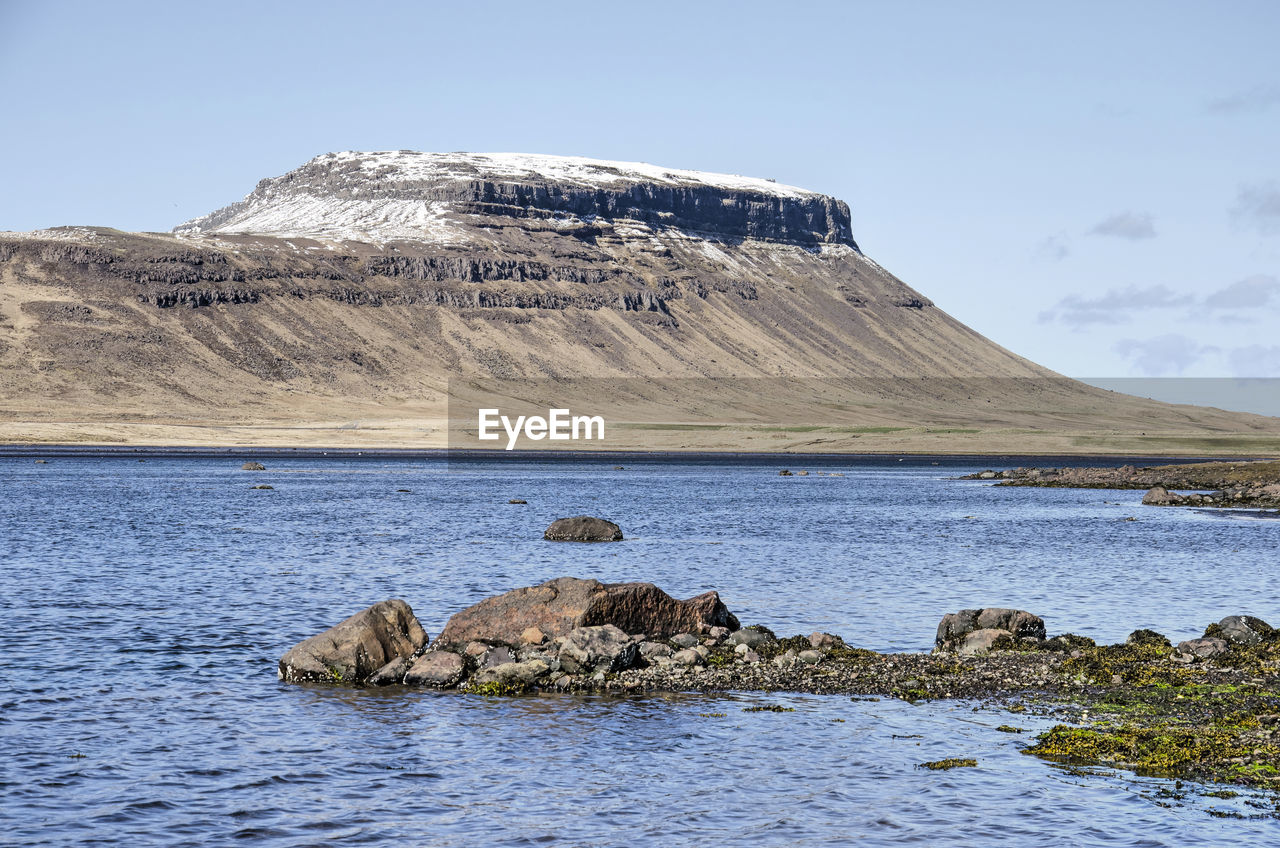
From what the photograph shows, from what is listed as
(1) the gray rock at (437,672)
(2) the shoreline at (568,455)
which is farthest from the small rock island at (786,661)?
(2) the shoreline at (568,455)

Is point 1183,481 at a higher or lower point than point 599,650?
higher

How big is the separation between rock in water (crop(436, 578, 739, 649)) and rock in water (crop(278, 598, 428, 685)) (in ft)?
4.19

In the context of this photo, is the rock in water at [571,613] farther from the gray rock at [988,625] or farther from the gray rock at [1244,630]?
the gray rock at [1244,630]

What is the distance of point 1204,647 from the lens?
90.9 ft

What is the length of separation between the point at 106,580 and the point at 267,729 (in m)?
22.1

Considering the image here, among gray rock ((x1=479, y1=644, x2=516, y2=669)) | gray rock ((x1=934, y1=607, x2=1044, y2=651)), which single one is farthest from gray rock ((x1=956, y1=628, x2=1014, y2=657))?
gray rock ((x1=479, y1=644, x2=516, y2=669))

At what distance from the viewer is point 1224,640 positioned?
28.2 m

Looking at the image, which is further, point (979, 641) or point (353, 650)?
point (979, 641)

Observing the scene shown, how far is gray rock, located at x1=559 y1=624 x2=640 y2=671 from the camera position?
2591 centimetres

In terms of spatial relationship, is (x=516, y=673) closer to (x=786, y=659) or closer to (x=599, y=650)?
(x=599, y=650)

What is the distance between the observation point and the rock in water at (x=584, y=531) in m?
57.5

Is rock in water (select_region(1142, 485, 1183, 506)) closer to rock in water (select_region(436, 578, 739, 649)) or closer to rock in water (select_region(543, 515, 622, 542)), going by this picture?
rock in water (select_region(543, 515, 622, 542))

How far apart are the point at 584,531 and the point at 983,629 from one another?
1175 inches

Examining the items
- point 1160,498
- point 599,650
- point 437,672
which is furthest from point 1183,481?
point 437,672
